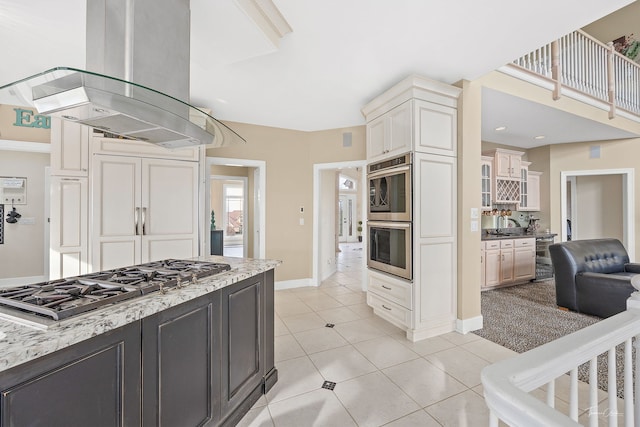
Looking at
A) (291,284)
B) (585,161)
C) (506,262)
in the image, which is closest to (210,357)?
(291,284)

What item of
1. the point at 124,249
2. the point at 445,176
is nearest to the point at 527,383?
the point at 445,176

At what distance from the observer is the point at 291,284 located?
4719mm

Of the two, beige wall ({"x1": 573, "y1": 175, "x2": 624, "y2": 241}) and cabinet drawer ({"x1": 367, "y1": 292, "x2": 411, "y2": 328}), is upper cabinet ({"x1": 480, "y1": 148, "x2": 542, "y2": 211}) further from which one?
cabinet drawer ({"x1": 367, "y1": 292, "x2": 411, "y2": 328})

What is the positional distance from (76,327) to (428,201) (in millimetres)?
2771

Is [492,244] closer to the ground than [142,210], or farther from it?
closer to the ground

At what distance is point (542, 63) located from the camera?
12.3ft

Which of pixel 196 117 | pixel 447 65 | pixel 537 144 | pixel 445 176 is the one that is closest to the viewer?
pixel 196 117

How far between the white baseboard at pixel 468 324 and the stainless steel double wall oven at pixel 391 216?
2.69ft

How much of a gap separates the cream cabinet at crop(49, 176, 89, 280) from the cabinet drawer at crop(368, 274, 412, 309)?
3186mm

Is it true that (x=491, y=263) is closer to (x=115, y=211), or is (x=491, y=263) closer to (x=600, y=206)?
(x=600, y=206)

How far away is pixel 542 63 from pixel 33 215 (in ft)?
26.3

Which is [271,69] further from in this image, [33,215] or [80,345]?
[33,215]

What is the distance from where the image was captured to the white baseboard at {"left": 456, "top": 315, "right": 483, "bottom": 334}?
2.96 metres

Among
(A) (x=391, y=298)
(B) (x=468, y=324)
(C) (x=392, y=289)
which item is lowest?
(B) (x=468, y=324)
